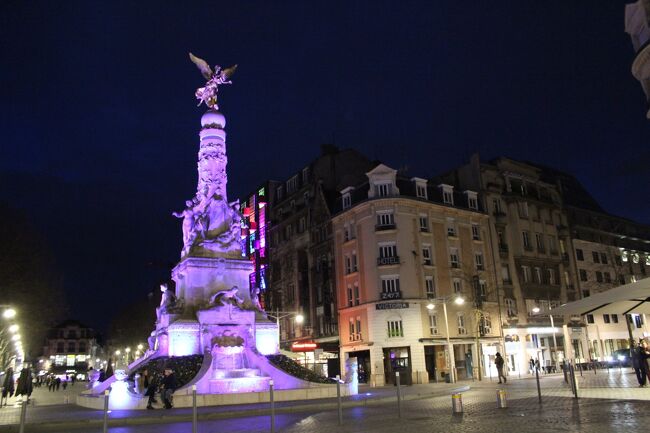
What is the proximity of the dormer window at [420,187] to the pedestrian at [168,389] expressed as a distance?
33503 millimetres

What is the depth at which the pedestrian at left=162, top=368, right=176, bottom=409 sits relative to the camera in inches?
786

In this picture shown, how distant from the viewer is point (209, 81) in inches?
1296

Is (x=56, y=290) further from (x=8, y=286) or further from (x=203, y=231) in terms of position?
(x=203, y=231)

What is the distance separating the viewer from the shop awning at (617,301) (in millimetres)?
17938

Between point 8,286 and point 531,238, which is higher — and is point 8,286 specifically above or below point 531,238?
below

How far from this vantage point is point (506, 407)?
16250 millimetres

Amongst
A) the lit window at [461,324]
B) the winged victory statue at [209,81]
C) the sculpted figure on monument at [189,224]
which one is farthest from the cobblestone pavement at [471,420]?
the lit window at [461,324]

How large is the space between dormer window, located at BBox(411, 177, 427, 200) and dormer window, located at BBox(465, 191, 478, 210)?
5.37 m

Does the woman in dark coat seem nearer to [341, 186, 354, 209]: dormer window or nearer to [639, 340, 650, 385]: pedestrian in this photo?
[639, 340, 650, 385]: pedestrian

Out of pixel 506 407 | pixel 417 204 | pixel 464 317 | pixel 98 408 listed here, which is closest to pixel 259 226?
pixel 417 204

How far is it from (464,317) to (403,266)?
736 centimetres

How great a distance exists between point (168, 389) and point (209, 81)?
19.3m

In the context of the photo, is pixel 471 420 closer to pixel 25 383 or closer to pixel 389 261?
pixel 25 383

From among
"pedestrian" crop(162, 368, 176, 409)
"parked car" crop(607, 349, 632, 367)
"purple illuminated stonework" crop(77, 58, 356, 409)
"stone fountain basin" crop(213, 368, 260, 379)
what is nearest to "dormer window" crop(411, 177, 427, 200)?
"parked car" crop(607, 349, 632, 367)
